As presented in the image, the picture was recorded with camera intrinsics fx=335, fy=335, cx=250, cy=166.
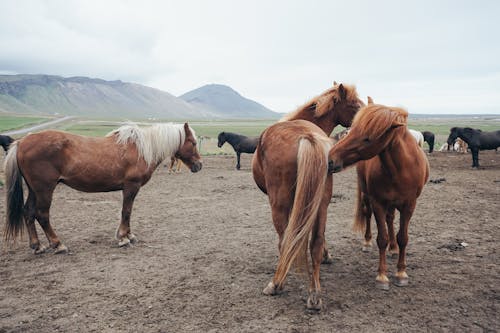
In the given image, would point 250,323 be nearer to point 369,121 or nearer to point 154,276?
point 154,276

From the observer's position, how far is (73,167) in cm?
535

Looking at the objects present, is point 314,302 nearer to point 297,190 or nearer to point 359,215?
point 297,190

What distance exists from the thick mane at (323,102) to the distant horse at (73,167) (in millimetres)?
2722

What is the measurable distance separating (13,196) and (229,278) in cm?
366

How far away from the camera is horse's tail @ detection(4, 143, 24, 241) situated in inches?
203

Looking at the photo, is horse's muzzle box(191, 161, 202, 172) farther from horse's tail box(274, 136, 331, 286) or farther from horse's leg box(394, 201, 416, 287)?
horse's leg box(394, 201, 416, 287)

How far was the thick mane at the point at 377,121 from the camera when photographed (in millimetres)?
3412

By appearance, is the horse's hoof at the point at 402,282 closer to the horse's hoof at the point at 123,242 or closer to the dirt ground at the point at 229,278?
the dirt ground at the point at 229,278

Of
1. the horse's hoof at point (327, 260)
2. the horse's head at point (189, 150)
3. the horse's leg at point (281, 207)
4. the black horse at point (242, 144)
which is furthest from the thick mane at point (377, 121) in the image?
the black horse at point (242, 144)

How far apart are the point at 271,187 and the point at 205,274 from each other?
68.1 inches

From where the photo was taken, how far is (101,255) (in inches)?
207

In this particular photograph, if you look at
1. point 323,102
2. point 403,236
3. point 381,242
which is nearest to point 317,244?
point 381,242

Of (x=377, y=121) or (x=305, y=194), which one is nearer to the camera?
(x=305, y=194)

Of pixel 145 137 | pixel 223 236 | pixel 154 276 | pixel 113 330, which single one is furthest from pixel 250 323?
pixel 145 137
